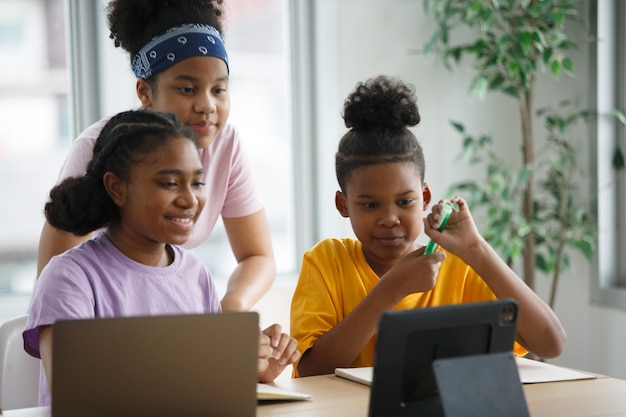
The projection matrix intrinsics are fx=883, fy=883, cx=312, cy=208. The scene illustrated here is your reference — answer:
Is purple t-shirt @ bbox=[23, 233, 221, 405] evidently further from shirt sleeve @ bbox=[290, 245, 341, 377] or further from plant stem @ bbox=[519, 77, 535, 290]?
plant stem @ bbox=[519, 77, 535, 290]

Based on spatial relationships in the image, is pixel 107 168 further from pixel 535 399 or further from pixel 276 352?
pixel 535 399

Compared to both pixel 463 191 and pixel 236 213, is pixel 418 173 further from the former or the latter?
pixel 463 191

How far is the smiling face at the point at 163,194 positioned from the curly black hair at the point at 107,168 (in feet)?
0.06

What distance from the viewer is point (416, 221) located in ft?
5.91

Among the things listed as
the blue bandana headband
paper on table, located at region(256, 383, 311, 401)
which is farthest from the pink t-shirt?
paper on table, located at region(256, 383, 311, 401)

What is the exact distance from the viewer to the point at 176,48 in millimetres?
1896

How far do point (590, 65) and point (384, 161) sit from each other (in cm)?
188

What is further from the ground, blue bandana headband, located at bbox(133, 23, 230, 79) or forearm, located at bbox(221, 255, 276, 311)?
blue bandana headband, located at bbox(133, 23, 230, 79)

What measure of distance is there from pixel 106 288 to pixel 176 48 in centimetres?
61

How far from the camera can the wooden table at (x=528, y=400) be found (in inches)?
53.5

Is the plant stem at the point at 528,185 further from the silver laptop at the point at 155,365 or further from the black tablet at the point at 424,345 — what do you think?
the silver laptop at the point at 155,365

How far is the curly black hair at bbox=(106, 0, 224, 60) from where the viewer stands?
1.96 m

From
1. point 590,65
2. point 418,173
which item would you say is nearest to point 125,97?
Result: point 418,173

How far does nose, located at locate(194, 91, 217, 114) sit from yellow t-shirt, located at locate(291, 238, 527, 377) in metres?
0.37
